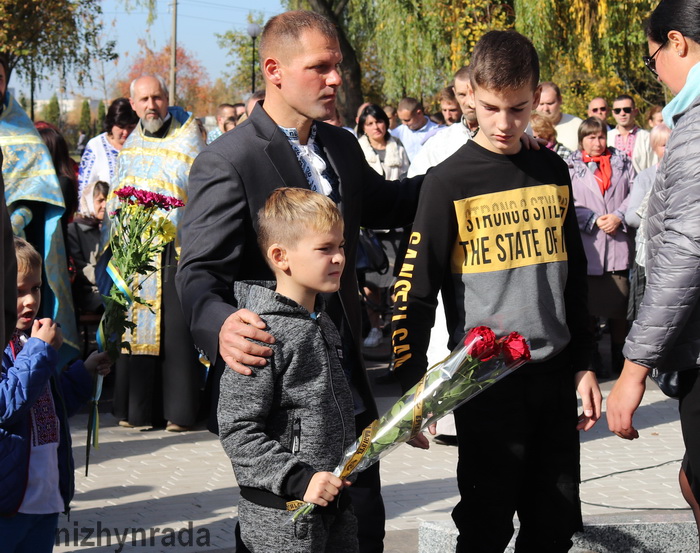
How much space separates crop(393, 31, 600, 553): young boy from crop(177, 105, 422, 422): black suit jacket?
0.25m

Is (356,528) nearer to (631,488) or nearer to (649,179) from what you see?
(631,488)

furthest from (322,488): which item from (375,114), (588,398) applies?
(375,114)

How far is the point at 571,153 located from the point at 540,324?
6.74 metres

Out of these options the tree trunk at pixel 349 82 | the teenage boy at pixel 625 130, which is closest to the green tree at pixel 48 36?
the tree trunk at pixel 349 82

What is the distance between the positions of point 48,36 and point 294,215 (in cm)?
3099

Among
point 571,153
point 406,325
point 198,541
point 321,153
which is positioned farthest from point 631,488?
point 571,153

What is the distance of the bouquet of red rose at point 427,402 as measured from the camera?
10.1 feet

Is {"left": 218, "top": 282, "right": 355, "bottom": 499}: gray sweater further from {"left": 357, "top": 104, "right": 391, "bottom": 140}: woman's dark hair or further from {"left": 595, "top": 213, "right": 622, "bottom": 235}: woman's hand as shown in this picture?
{"left": 357, "top": 104, "right": 391, "bottom": 140}: woman's dark hair

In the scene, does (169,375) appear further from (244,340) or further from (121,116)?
(244,340)

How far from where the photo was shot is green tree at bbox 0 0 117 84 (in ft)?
97.1

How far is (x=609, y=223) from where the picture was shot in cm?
950

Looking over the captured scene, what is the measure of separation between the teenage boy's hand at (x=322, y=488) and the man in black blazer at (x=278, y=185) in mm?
509

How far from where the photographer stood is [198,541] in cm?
526
